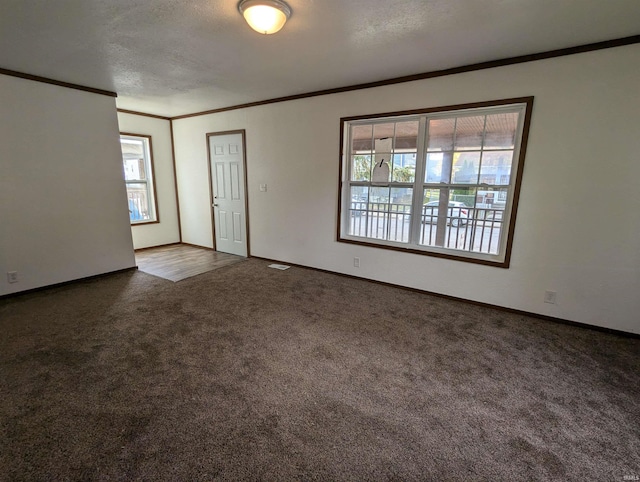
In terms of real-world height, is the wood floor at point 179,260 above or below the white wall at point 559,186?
below

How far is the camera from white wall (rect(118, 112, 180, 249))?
204 inches

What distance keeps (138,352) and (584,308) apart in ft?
12.9

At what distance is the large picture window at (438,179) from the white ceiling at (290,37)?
1.75 ft

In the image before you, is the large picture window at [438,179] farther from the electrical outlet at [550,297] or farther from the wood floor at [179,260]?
the wood floor at [179,260]

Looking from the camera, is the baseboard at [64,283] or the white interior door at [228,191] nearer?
the baseboard at [64,283]

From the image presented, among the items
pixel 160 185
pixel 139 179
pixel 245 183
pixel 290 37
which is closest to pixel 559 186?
pixel 290 37

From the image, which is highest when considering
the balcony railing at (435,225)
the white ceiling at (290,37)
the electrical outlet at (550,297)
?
the white ceiling at (290,37)

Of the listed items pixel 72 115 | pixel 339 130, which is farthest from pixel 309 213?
pixel 72 115

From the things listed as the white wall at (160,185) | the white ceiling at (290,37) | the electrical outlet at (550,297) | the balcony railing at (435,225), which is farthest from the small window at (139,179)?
the electrical outlet at (550,297)

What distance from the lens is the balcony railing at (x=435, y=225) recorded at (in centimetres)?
312

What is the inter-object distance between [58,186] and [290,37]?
3324 millimetres

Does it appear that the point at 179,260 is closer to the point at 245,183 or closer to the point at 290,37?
the point at 245,183

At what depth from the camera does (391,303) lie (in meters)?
3.25

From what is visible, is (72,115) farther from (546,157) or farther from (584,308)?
(584,308)
